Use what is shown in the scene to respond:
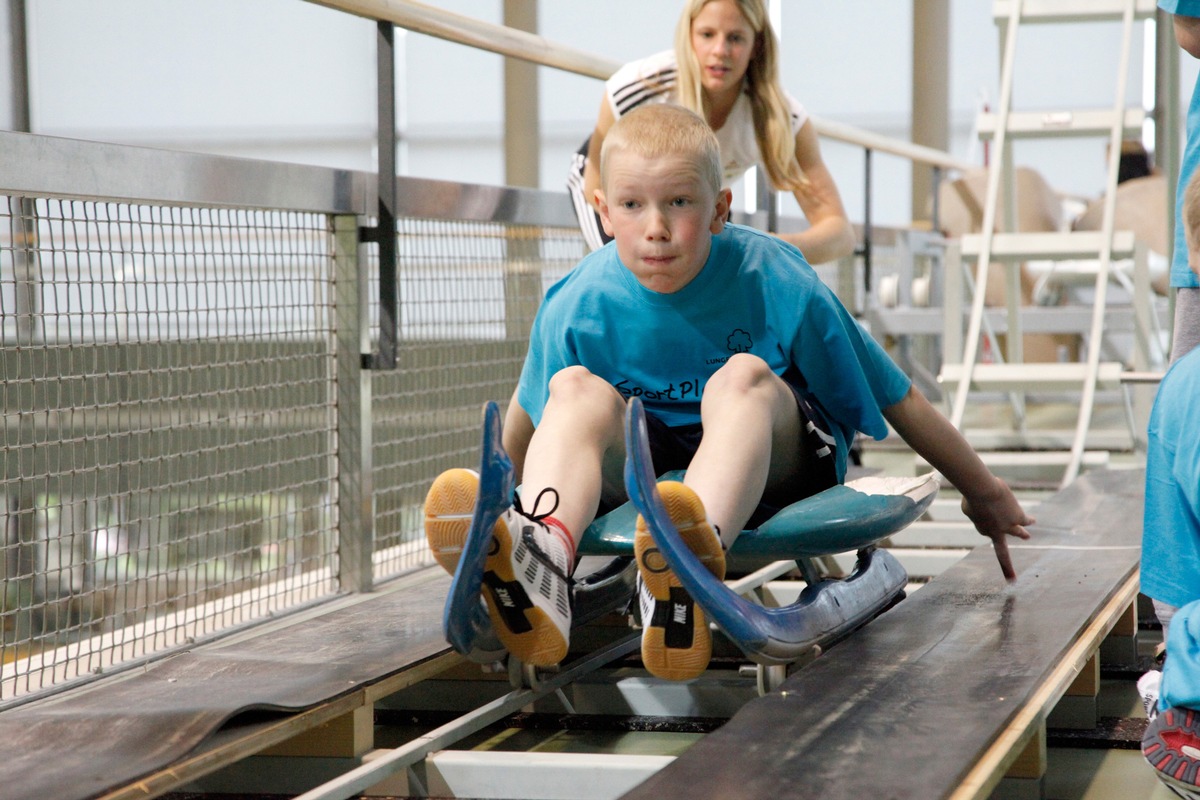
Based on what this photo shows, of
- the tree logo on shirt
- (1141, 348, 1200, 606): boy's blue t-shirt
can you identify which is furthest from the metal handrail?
(1141, 348, 1200, 606): boy's blue t-shirt

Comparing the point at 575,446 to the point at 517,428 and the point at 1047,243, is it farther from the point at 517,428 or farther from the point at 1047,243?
the point at 1047,243

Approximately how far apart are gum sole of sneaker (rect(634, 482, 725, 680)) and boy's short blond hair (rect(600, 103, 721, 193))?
1.44 ft

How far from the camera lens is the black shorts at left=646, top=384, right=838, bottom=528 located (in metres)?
1.68

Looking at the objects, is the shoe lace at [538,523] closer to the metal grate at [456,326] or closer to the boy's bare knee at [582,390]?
the boy's bare knee at [582,390]

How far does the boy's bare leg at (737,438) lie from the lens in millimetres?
1412

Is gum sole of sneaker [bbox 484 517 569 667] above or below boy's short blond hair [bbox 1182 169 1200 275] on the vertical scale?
below

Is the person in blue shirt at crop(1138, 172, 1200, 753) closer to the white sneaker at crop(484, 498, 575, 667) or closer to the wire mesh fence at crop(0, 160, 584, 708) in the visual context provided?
the white sneaker at crop(484, 498, 575, 667)

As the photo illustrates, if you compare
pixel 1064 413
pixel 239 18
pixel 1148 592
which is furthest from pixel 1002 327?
pixel 239 18

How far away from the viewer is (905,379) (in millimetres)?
1690

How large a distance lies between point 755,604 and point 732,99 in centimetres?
119

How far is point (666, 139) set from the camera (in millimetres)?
1553

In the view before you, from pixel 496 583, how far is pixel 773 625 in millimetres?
→ 298

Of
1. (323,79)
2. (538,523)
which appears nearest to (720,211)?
(538,523)

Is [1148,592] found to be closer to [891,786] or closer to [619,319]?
[891,786]
